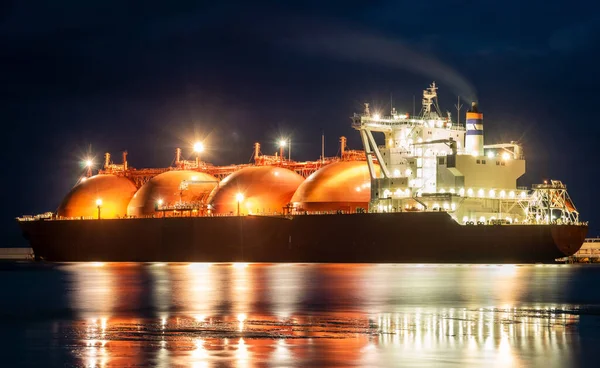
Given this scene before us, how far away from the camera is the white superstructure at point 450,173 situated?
200 feet

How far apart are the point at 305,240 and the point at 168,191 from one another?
Answer: 2041cm

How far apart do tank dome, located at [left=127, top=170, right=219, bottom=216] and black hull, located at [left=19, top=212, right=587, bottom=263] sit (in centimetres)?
334

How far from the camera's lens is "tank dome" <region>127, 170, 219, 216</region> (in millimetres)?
82938

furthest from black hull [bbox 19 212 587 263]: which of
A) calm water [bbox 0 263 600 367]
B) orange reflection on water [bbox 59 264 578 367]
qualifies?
orange reflection on water [bbox 59 264 578 367]

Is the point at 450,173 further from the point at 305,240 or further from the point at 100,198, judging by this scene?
the point at 100,198

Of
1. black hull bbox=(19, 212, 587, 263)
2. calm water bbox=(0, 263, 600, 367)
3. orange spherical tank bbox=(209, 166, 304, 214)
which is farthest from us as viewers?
orange spherical tank bbox=(209, 166, 304, 214)

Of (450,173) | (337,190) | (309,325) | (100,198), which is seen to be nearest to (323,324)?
(309,325)

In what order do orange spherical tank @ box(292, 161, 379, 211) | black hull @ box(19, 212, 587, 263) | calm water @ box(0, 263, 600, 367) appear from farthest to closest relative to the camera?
orange spherical tank @ box(292, 161, 379, 211) → black hull @ box(19, 212, 587, 263) → calm water @ box(0, 263, 600, 367)

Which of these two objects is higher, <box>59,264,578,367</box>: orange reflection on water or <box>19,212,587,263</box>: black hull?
<box>19,212,587,263</box>: black hull

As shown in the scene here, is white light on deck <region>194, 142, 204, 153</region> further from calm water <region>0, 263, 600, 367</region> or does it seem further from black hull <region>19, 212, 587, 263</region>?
calm water <region>0, 263, 600, 367</region>

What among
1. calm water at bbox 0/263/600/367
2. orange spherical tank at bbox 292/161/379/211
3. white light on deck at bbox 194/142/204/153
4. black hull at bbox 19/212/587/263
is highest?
white light on deck at bbox 194/142/204/153

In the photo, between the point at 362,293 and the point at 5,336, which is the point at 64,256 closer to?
the point at 362,293

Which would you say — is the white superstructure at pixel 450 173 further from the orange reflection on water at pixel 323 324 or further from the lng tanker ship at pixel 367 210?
the orange reflection on water at pixel 323 324

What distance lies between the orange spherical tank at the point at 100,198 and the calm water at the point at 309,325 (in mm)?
50991
